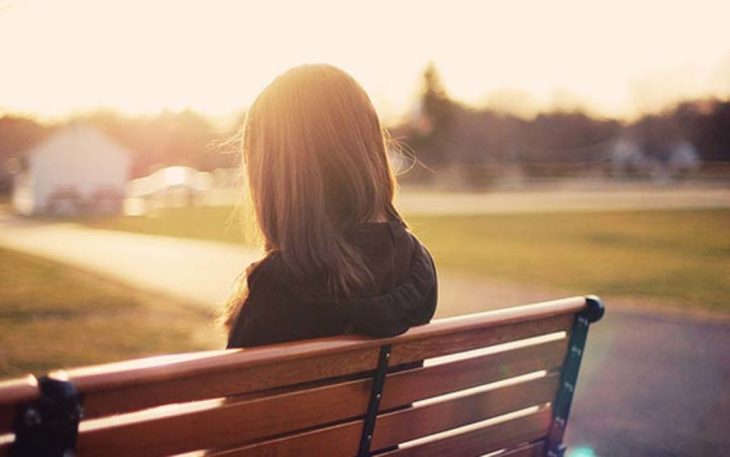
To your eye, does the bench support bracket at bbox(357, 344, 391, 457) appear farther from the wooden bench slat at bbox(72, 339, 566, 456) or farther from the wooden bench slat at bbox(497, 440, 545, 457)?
the wooden bench slat at bbox(497, 440, 545, 457)

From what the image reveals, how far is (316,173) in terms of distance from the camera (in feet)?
8.05

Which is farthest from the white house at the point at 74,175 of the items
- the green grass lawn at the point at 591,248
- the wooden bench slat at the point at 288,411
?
the wooden bench slat at the point at 288,411

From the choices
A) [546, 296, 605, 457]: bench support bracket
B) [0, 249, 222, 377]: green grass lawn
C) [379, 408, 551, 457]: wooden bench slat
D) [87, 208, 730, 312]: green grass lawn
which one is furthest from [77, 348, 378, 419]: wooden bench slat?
[0, 249, 222, 377]: green grass lawn

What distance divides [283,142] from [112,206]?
4211cm

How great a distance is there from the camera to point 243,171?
2.70 metres

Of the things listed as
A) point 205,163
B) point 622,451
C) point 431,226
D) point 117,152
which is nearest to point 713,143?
point 205,163

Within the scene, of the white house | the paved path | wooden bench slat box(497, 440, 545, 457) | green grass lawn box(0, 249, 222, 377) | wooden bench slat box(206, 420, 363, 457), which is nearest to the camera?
wooden bench slat box(206, 420, 363, 457)

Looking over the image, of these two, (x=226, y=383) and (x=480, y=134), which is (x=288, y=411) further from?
(x=480, y=134)

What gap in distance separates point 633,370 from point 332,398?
180 inches

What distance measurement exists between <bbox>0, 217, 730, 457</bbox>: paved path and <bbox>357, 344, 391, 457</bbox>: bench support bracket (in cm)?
246

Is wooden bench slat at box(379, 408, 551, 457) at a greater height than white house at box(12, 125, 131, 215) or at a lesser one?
greater

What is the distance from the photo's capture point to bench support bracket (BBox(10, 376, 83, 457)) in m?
1.71

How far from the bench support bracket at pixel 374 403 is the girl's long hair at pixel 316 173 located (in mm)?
208

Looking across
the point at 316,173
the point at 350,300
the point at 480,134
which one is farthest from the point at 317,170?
the point at 480,134
